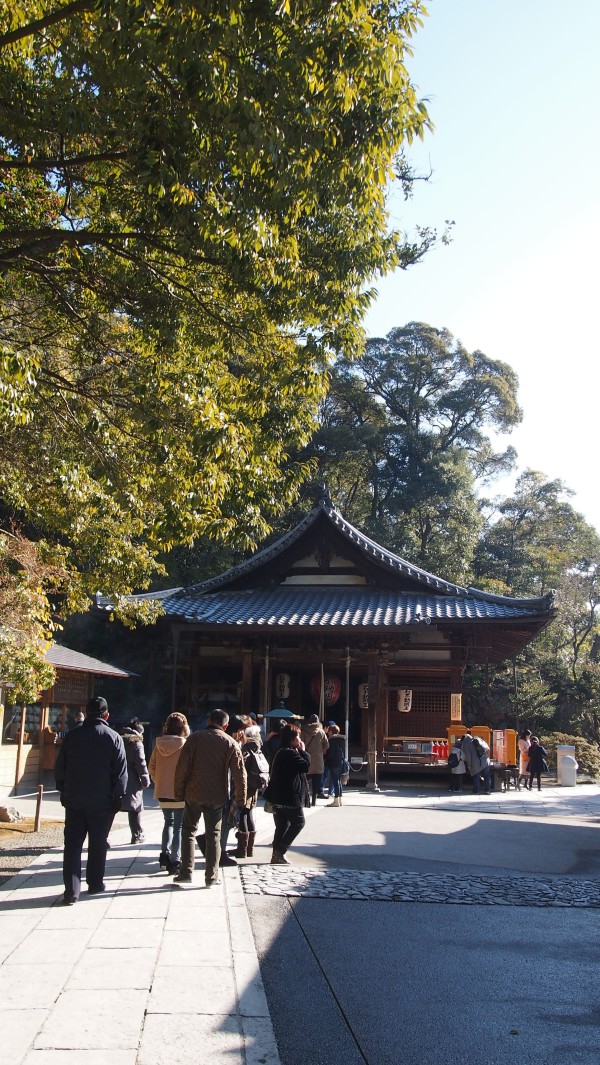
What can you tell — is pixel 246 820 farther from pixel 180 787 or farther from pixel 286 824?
pixel 180 787

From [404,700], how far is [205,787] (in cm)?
1379

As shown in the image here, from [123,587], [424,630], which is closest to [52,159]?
[123,587]

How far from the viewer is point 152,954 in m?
5.45

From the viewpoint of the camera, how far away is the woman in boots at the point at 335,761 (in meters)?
15.0

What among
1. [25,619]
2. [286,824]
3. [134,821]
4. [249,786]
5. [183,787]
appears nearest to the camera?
[183,787]

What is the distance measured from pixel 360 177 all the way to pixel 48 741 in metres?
13.1

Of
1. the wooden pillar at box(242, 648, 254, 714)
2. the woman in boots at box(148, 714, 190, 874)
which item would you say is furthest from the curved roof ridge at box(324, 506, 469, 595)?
the woman in boots at box(148, 714, 190, 874)

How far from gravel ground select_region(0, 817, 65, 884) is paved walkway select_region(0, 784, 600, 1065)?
0.89ft

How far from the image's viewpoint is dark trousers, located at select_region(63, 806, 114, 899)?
6.83 m

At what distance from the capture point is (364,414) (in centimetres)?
4250

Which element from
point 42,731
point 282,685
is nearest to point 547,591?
point 282,685

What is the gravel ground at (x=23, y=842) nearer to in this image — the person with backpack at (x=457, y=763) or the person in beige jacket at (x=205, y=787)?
the person in beige jacket at (x=205, y=787)

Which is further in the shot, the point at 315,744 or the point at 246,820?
the point at 315,744

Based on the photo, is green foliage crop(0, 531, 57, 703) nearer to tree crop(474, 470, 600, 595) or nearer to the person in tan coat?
the person in tan coat
